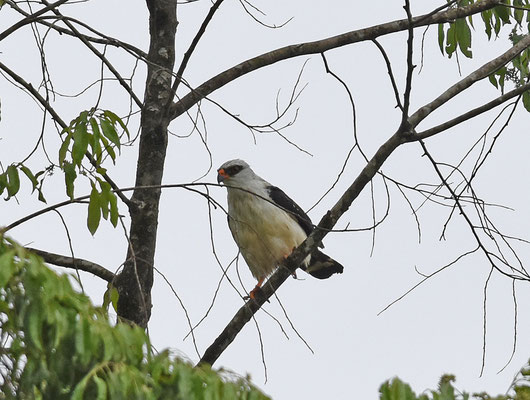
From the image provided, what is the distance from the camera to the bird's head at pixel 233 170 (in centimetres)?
814

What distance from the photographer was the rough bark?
5.02m

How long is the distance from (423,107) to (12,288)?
263 cm

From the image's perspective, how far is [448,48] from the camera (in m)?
5.62

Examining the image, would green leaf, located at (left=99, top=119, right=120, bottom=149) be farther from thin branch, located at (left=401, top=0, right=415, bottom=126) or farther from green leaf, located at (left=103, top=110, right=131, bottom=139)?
thin branch, located at (left=401, top=0, right=415, bottom=126)

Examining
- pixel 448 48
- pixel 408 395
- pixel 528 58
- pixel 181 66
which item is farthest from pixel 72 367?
pixel 528 58

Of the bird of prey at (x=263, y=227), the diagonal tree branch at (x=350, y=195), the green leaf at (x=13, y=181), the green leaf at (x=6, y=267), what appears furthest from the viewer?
the bird of prey at (x=263, y=227)

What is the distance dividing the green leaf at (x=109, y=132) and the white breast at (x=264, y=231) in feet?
10.2

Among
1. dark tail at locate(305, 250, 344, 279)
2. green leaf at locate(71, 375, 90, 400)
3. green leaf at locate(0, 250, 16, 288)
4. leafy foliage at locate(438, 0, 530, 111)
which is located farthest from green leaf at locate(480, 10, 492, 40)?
green leaf at locate(71, 375, 90, 400)

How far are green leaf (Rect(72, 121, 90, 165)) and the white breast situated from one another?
10.5ft

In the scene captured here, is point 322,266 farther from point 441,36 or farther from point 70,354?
point 70,354

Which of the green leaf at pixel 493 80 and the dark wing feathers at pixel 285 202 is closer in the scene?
the green leaf at pixel 493 80

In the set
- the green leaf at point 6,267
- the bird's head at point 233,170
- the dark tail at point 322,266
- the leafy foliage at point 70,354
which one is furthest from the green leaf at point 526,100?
the green leaf at point 6,267

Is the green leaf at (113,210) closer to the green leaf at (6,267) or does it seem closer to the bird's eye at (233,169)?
the green leaf at (6,267)

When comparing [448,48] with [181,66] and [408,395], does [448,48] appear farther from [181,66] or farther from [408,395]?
[408,395]
